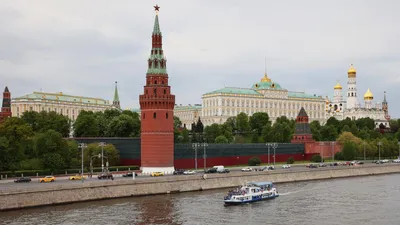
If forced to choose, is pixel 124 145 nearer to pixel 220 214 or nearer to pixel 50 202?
pixel 50 202

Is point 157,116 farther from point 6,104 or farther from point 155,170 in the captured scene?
point 6,104

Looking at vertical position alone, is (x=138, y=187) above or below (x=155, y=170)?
below

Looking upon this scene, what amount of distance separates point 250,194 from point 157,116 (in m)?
26.8

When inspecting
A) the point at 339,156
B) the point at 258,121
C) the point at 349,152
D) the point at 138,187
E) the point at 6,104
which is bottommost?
the point at 138,187

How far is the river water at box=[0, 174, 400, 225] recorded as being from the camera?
58.9 metres

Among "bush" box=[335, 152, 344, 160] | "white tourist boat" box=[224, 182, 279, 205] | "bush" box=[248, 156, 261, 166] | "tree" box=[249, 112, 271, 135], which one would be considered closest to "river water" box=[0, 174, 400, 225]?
"white tourist boat" box=[224, 182, 279, 205]

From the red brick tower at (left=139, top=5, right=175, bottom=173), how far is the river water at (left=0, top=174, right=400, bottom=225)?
14.9 m

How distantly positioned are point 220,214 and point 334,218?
453 inches

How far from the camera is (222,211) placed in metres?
65.5

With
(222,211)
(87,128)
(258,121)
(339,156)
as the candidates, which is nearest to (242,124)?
(258,121)

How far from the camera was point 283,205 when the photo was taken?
70250 mm

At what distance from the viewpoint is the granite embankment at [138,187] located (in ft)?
214

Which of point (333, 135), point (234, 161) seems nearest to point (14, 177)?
point (234, 161)

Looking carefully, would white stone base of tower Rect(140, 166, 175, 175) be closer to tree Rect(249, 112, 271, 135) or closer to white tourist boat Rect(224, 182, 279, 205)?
white tourist boat Rect(224, 182, 279, 205)
